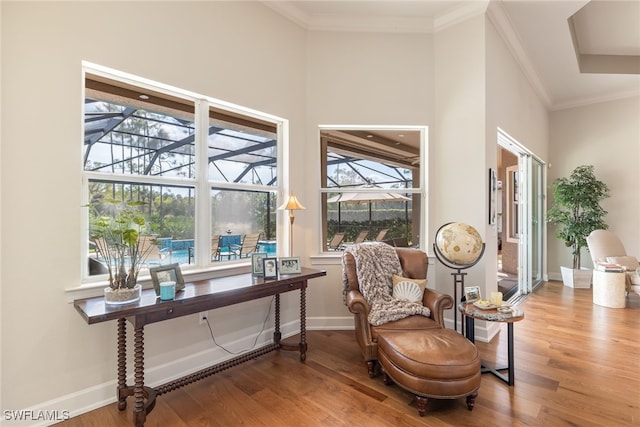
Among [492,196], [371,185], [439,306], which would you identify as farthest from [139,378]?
[492,196]

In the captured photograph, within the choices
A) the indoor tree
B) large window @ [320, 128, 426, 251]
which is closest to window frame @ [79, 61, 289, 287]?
large window @ [320, 128, 426, 251]

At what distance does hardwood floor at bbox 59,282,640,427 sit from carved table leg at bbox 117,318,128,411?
91 millimetres

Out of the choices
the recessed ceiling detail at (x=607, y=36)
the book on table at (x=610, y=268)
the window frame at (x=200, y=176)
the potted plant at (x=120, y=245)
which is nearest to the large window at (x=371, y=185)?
the window frame at (x=200, y=176)

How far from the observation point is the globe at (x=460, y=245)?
261 cm

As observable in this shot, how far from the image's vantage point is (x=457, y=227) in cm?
269

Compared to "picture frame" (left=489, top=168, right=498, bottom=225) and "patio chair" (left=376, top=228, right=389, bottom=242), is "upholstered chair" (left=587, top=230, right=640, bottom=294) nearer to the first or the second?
"picture frame" (left=489, top=168, right=498, bottom=225)

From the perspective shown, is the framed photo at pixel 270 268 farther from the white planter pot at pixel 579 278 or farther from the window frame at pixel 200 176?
the white planter pot at pixel 579 278

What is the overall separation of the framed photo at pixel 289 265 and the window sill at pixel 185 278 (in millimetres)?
398

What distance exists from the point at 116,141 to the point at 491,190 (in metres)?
3.51

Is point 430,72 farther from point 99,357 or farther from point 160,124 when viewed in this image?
point 99,357

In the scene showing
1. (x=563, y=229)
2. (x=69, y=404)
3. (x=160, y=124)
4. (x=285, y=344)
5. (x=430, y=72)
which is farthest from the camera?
(x=563, y=229)

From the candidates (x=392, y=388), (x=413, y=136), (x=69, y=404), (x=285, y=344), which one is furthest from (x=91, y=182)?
(x=413, y=136)

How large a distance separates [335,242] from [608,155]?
5681mm

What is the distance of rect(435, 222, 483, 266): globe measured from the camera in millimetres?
2613
